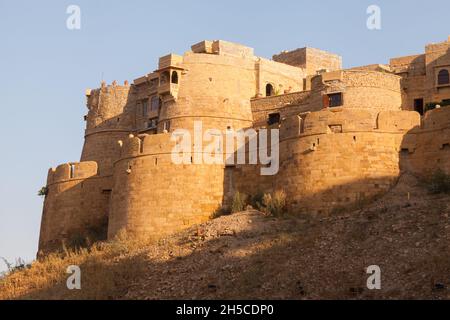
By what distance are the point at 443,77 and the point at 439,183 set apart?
8.94 metres

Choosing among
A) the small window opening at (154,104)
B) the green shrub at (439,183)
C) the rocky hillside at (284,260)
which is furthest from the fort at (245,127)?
the rocky hillside at (284,260)

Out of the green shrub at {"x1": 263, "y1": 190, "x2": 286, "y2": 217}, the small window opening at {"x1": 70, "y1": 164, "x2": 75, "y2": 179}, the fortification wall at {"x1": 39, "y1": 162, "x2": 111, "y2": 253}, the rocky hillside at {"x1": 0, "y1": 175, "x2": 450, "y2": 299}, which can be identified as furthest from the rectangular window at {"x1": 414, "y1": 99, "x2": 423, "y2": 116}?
the small window opening at {"x1": 70, "y1": 164, "x2": 75, "y2": 179}

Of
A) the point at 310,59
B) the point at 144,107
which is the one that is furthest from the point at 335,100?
the point at 144,107

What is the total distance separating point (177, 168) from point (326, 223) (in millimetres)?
7076

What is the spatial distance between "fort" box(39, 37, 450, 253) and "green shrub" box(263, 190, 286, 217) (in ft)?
0.79

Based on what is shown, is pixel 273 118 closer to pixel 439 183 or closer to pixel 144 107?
pixel 144 107

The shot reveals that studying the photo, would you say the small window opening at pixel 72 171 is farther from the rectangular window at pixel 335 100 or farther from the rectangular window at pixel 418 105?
the rectangular window at pixel 418 105

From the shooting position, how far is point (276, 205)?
28.4 metres

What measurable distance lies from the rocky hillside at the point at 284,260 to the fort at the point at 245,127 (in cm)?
135

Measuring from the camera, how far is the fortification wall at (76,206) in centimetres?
3559

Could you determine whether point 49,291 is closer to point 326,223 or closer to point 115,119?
point 326,223

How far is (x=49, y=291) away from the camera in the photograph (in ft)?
86.8

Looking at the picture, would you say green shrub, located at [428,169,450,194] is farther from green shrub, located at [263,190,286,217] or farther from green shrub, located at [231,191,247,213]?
green shrub, located at [231,191,247,213]

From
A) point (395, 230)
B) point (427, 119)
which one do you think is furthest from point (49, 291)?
point (427, 119)
